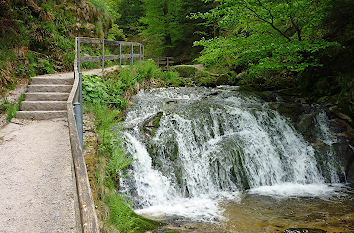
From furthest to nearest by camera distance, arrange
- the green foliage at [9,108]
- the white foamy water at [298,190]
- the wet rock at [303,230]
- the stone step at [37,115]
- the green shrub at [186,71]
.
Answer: the green shrub at [186,71]
the white foamy water at [298,190]
the stone step at [37,115]
the green foliage at [9,108]
the wet rock at [303,230]

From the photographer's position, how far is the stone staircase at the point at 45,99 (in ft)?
24.8

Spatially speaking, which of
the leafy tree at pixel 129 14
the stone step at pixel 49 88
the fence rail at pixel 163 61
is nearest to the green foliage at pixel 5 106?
the stone step at pixel 49 88

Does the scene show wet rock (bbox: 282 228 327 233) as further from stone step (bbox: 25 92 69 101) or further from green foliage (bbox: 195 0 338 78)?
stone step (bbox: 25 92 69 101)

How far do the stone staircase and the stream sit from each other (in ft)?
6.99

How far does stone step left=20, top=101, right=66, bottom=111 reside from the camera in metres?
7.79

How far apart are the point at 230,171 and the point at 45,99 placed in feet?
19.1

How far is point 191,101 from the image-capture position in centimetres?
1238

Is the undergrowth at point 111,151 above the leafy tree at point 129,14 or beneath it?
beneath

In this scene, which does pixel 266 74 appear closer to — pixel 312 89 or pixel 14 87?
pixel 312 89

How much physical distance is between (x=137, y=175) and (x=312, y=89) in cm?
894

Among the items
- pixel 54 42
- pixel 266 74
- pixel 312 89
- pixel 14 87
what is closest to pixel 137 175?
pixel 14 87

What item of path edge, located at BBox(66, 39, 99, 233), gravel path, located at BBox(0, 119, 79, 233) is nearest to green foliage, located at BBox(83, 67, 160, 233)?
gravel path, located at BBox(0, 119, 79, 233)

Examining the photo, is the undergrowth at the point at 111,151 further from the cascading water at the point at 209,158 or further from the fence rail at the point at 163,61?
the fence rail at the point at 163,61

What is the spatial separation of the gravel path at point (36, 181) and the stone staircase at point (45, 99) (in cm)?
72
